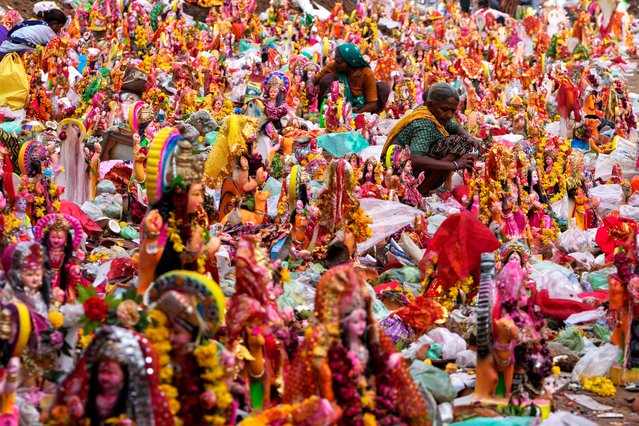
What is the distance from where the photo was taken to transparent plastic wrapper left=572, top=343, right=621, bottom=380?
7.68 meters

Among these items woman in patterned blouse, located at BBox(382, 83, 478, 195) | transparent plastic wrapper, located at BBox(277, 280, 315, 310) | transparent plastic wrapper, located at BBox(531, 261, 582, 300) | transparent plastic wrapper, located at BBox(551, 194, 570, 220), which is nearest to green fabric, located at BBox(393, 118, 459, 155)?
woman in patterned blouse, located at BBox(382, 83, 478, 195)

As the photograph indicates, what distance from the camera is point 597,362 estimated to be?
7691mm

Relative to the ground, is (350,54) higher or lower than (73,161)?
higher

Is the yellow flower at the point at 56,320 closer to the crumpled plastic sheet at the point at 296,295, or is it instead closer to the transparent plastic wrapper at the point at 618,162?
the crumpled plastic sheet at the point at 296,295

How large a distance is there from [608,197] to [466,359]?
601cm

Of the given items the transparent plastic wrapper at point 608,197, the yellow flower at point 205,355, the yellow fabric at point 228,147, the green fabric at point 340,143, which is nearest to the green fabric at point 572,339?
the yellow flower at point 205,355

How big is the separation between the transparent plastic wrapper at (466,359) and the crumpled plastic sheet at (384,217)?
100 inches

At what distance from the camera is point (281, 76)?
15.2 meters

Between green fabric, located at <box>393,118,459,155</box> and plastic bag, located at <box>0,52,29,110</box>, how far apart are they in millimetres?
5691

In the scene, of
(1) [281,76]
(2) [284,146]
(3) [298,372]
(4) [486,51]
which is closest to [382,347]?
(3) [298,372]

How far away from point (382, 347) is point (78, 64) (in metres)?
13.7

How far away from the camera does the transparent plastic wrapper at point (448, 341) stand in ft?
26.5

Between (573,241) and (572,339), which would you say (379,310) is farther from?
(573,241)

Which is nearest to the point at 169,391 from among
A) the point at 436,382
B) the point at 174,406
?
the point at 174,406
